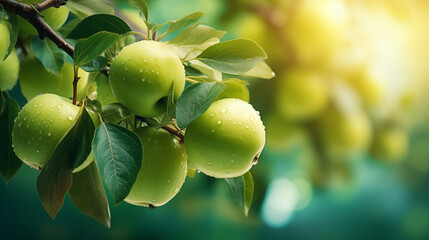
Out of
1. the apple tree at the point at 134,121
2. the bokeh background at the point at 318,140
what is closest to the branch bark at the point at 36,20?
the apple tree at the point at 134,121

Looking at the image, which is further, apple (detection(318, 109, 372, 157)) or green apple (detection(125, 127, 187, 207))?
apple (detection(318, 109, 372, 157))

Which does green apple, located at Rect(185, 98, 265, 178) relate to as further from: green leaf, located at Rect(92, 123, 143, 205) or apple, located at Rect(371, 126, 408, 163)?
apple, located at Rect(371, 126, 408, 163)

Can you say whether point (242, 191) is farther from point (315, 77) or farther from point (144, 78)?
point (315, 77)

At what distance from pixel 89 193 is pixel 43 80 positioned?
3.1 inches

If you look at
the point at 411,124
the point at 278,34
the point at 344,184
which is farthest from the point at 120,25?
the point at 411,124

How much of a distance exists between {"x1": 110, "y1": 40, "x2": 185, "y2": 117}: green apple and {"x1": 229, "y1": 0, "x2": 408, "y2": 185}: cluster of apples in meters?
0.36

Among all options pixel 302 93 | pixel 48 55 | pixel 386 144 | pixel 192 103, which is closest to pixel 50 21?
pixel 48 55

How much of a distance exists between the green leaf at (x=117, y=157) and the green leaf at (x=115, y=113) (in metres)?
0.01

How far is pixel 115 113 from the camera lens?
0.66ft

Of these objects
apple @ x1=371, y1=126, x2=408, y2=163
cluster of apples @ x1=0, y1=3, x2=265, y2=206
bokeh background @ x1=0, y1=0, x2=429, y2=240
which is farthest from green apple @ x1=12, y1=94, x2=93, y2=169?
apple @ x1=371, y1=126, x2=408, y2=163

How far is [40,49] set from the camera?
10.3 inches

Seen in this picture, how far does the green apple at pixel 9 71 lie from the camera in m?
0.25

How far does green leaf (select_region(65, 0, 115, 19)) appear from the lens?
0.82ft

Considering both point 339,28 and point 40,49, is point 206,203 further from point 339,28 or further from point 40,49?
point 40,49
